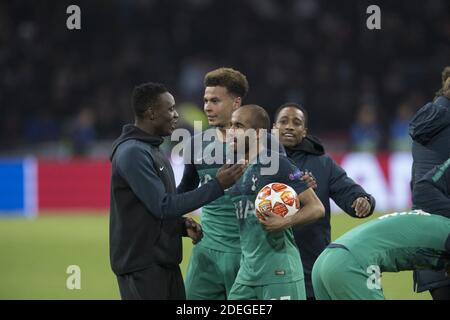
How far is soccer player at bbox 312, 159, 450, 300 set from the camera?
5.17 meters

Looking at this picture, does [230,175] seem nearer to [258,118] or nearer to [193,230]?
[258,118]

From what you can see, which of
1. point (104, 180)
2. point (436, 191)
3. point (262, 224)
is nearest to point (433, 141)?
point (436, 191)

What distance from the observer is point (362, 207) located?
632cm

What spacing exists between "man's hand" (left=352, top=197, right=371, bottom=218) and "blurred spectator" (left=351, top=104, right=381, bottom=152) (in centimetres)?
1093

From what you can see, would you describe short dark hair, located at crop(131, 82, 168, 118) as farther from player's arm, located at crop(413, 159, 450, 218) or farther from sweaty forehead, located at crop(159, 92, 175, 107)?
player's arm, located at crop(413, 159, 450, 218)

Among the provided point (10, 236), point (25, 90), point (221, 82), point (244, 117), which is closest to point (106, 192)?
point (10, 236)

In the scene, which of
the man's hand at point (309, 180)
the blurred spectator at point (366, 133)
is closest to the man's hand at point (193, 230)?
the man's hand at point (309, 180)

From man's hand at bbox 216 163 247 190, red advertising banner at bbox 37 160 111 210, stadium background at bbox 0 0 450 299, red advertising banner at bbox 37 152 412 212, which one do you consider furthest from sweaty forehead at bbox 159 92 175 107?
red advertising banner at bbox 37 160 111 210

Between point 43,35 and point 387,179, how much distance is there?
8885 millimetres

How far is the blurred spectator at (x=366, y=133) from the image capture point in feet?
56.5

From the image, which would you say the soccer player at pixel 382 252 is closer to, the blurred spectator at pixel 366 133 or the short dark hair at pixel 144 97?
the short dark hair at pixel 144 97

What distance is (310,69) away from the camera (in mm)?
19703

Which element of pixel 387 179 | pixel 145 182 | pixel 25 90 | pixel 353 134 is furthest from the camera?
pixel 25 90
